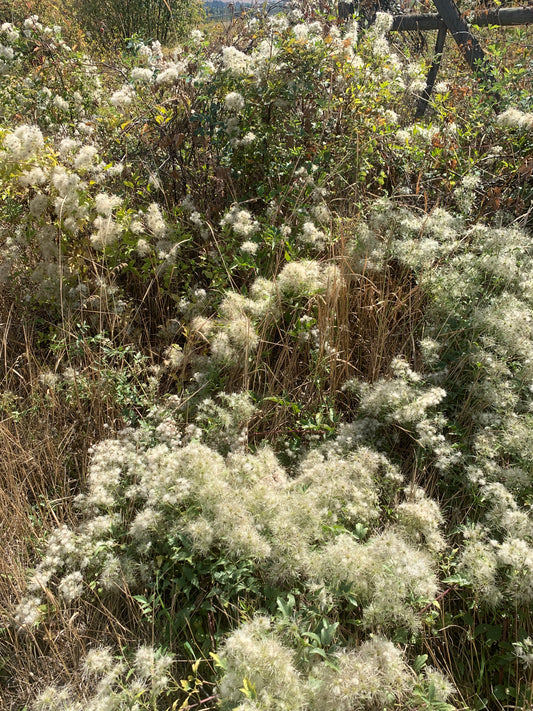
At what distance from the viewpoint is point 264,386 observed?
253 cm

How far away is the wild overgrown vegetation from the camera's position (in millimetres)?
1646

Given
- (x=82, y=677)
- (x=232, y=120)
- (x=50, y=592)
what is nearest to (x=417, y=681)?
(x=82, y=677)

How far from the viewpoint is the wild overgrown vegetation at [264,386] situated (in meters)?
1.65

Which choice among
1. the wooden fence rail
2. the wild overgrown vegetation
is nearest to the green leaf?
the wild overgrown vegetation

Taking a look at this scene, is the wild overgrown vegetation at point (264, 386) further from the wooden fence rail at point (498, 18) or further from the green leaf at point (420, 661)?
the wooden fence rail at point (498, 18)

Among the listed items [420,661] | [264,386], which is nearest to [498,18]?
[264,386]

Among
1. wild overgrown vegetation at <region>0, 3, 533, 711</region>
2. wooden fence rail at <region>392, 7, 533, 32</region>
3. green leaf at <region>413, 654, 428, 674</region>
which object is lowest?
green leaf at <region>413, 654, 428, 674</region>

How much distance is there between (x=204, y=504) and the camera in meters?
1.75

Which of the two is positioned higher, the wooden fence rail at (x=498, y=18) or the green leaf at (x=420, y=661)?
the wooden fence rail at (x=498, y=18)

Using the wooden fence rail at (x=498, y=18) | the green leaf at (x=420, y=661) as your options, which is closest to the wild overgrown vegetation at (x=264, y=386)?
the green leaf at (x=420, y=661)

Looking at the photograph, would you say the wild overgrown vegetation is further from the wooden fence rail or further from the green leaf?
the wooden fence rail

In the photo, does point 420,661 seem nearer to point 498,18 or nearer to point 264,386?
point 264,386

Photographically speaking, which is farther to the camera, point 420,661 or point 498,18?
point 498,18

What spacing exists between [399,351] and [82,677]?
1.99 m
